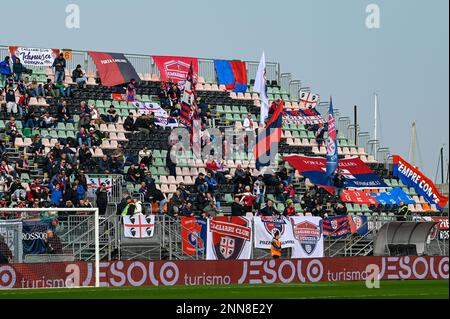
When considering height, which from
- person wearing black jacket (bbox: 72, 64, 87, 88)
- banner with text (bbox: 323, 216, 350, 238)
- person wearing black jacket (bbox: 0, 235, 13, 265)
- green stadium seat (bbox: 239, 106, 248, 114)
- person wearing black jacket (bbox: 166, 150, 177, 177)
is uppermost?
person wearing black jacket (bbox: 72, 64, 87, 88)

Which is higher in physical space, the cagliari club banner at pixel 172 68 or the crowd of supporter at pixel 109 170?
the cagliari club banner at pixel 172 68

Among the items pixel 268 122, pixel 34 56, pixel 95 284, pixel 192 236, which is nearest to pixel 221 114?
pixel 268 122

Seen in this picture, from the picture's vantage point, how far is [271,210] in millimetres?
42656

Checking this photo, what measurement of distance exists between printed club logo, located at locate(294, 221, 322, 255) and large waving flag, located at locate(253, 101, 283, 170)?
8.13 meters

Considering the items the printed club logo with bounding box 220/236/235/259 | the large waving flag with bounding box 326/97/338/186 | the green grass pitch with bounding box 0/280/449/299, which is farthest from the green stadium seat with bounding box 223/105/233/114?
the green grass pitch with bounding box 0/280/449/299

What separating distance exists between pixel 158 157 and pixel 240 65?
1057 centimetres

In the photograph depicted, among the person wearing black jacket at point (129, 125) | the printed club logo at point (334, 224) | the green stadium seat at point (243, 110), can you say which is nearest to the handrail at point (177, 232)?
the printed club logo at point (334, 224)

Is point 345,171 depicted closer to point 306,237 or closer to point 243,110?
point 243,110

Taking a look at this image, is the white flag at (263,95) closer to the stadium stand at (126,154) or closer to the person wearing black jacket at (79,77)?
the stadium stand at (126,154)

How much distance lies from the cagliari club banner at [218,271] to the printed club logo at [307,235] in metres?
1.80

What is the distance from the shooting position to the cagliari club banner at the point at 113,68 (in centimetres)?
5253

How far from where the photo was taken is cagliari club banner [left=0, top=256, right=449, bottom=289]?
112 ft

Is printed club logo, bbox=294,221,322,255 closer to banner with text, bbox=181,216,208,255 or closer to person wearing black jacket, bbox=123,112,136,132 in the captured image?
banner with text, bbox=181,216,208,255

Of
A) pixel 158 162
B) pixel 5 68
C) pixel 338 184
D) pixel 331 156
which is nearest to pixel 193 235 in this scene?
pixel 158 162
